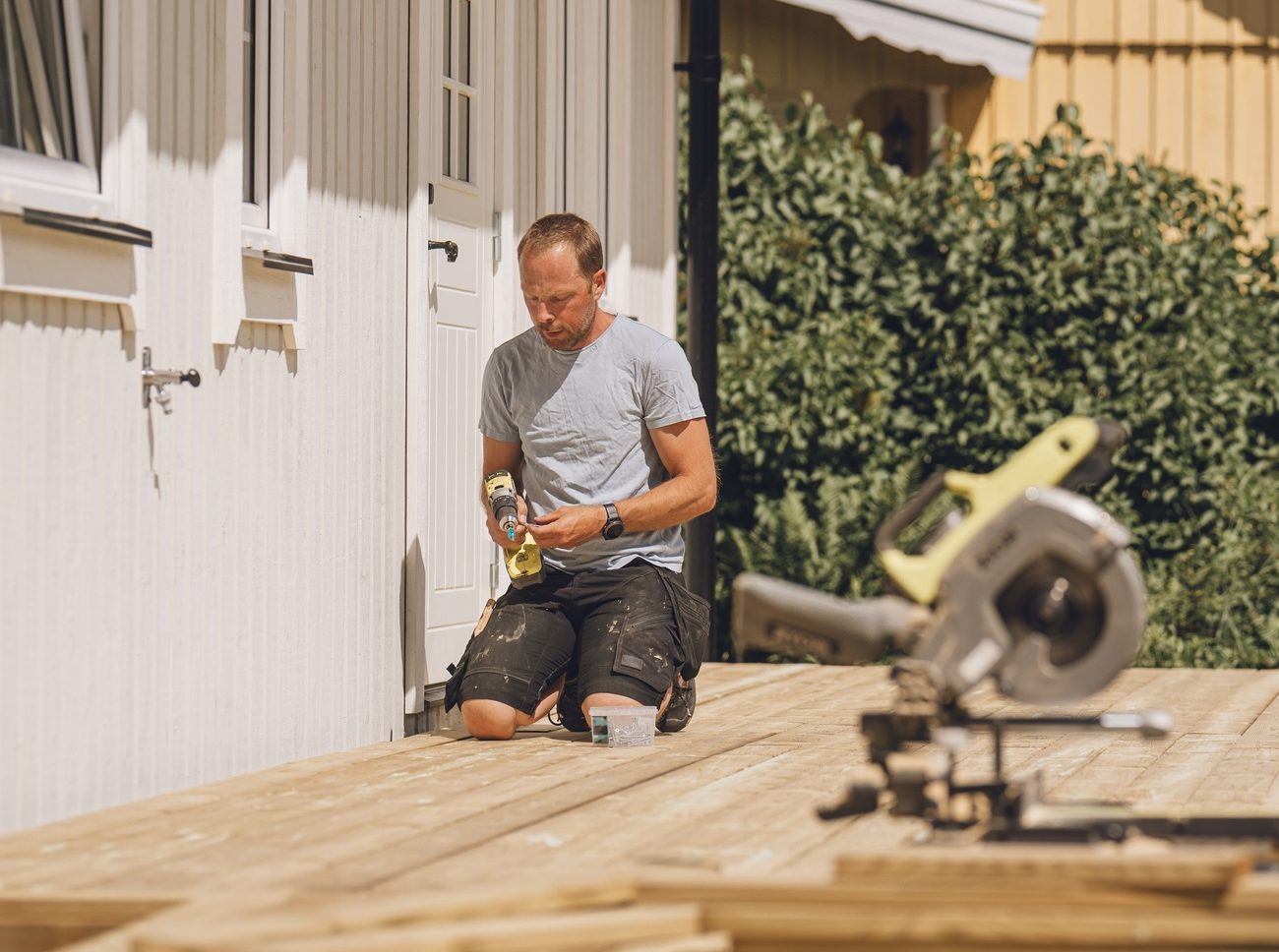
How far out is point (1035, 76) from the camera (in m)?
11.7

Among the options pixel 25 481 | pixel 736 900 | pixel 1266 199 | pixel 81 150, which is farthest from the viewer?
pixel 1266 199

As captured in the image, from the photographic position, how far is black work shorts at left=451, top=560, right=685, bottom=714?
18.3 feet

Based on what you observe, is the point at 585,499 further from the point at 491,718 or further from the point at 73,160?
the point at 73,160

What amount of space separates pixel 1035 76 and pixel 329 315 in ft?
23.9

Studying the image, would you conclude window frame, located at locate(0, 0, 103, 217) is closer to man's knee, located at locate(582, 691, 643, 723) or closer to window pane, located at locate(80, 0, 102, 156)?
window pane, located at locate(80, 0, 102, 156)

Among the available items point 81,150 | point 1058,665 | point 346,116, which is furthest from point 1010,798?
point 346,116

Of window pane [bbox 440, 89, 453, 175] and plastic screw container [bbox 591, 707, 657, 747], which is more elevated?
window pane [bbox 440, 89, 453, 175]

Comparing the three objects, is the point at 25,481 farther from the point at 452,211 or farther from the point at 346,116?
the point at 452,211

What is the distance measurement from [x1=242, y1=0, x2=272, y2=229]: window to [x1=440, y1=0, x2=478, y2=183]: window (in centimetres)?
116

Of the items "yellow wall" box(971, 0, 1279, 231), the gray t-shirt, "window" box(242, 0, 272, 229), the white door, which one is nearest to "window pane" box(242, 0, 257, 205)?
"window" box(242, 0, 272, 229)

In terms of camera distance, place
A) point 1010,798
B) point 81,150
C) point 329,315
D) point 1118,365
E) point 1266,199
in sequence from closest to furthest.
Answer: point 1010,798, point 81,150, point 329,315, point 1118,365, point 1266,199

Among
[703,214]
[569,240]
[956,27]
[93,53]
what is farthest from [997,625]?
[956,27]

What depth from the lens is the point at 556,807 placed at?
4305 mm

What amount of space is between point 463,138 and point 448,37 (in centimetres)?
33
